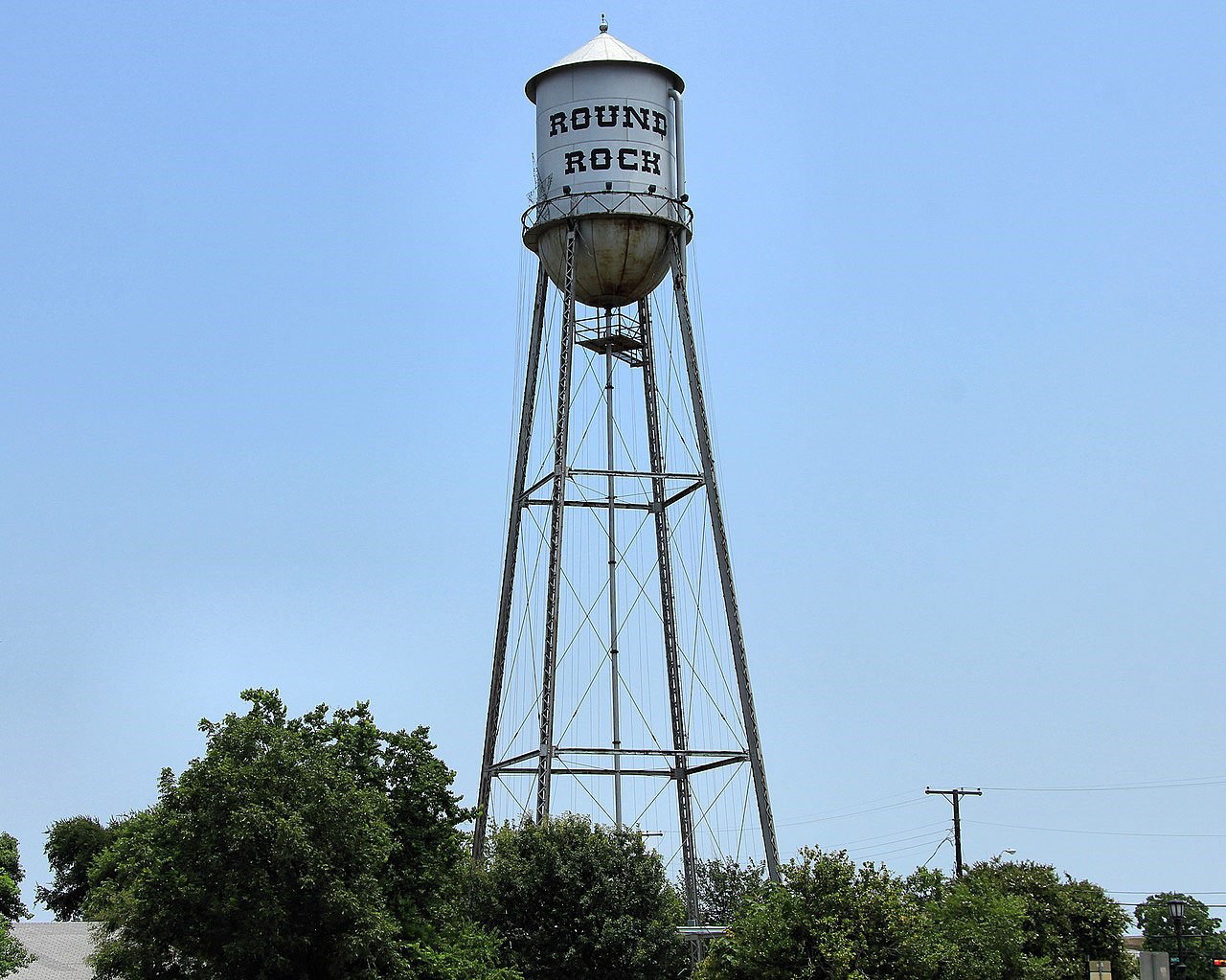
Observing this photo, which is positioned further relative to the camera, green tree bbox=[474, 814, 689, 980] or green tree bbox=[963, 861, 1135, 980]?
green tree bbox=[963, 861, 1135, 980]

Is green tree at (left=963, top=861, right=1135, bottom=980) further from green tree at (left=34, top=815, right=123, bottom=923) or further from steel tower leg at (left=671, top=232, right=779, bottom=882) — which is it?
green tree at (left=34, top=815, right=123, bottom=923)

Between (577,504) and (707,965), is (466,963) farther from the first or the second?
(577,504)

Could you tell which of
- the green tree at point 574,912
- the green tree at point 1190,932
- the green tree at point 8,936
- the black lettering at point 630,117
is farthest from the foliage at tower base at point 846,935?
the green tree at point 1190,932

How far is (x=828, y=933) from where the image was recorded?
1593 inches

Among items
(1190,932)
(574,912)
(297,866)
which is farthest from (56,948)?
(1190,932)

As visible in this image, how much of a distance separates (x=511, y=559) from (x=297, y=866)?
47.0ft

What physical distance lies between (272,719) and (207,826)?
152 inches

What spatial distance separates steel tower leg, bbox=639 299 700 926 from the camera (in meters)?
51.1

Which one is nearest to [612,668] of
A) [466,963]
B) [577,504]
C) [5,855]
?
[577,504]

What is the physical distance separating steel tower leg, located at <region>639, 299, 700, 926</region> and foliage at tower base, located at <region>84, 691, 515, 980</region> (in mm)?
8401

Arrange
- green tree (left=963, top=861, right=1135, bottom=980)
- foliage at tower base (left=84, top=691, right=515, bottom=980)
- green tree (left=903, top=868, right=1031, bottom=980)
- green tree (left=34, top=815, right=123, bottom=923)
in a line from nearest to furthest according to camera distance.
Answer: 1. foliage at tower base (left=84, top=691, right=515, bottom=980)
2. green tree (left=903, top=868, right=1031, bottom=980)
3. green tree (left=963, top=861, right=1135, bottom=980)
4. green tree (left=34, top=815, right=123, bottom=923)

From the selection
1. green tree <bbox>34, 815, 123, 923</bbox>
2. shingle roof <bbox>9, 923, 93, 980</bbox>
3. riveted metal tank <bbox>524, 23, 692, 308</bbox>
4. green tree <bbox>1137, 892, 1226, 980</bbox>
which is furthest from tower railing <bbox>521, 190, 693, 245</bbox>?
green tree <bbox>34, 815, 123, 923</bbox>

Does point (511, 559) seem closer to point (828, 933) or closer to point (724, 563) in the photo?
point (724, 563)

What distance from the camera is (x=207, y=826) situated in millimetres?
40531
